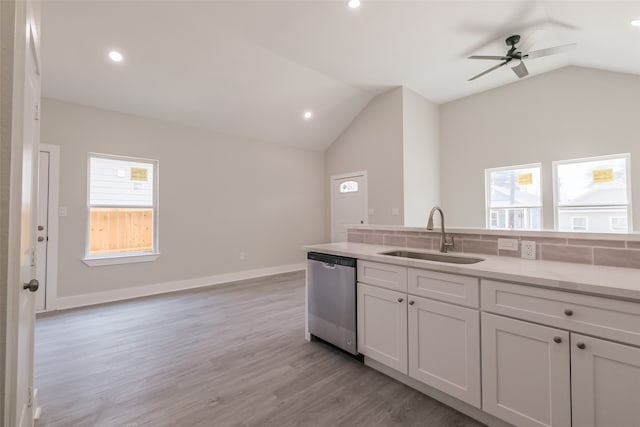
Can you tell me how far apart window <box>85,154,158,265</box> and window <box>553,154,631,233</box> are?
6.69 m

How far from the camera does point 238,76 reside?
3.94 metres

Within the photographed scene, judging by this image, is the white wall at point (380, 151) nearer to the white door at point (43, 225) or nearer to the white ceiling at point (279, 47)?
the white ceiling at point (279, 47)

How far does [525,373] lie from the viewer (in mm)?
1331

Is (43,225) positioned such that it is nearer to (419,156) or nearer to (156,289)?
(156,289)

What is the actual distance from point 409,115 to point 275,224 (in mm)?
3393

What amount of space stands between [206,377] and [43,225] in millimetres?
3205

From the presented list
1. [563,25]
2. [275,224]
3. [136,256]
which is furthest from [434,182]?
[136,256]

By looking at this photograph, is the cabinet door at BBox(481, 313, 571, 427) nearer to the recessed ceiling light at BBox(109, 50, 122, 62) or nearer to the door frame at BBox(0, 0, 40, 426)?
the door frame at BBox(0, 0, 40, 426)

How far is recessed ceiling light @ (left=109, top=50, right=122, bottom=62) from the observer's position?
3161mm

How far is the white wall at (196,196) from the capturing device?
364 centimetres

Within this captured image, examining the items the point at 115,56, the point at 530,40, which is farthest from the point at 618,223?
the point at 115,56

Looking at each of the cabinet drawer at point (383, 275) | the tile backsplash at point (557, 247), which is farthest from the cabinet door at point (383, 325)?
the tile backsplash at point (557, 247)

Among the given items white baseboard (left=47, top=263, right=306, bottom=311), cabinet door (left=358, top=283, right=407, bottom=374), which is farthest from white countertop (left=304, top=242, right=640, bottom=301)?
white baseboard (left=47, top=263, right=306, bottom=311)

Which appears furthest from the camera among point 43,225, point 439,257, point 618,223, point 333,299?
point 618,223
